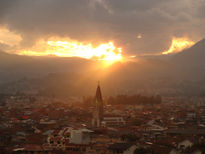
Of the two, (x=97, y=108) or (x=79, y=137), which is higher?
(x=97, y=108)

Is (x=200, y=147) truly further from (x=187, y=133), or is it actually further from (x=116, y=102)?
(x=116, y=102)

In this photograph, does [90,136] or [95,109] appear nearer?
[90,136]

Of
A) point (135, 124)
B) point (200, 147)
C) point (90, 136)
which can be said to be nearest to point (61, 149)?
point (90, 136)

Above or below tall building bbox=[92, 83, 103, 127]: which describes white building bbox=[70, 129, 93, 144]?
below

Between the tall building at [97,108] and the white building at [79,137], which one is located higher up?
the tall building at [97,108]

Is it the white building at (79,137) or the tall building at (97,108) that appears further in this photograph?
the tall building at (97,108)

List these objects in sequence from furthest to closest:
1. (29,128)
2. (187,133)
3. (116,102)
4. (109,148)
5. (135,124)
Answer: (116,102), (135,124), (29,128), (187,133), (109,148)

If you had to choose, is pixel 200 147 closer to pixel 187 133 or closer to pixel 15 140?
pixel 187 133

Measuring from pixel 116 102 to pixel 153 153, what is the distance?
86.5 m

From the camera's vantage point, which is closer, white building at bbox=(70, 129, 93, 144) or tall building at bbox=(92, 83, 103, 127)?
white building at bbox=(70, 129, 93, 144)

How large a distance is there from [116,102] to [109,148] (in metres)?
84.3

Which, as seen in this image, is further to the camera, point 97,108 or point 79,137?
point 97,108

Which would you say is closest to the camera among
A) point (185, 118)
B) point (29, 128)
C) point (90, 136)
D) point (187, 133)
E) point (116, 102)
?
point (90, 136)

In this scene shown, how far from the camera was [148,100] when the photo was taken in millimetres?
123375
